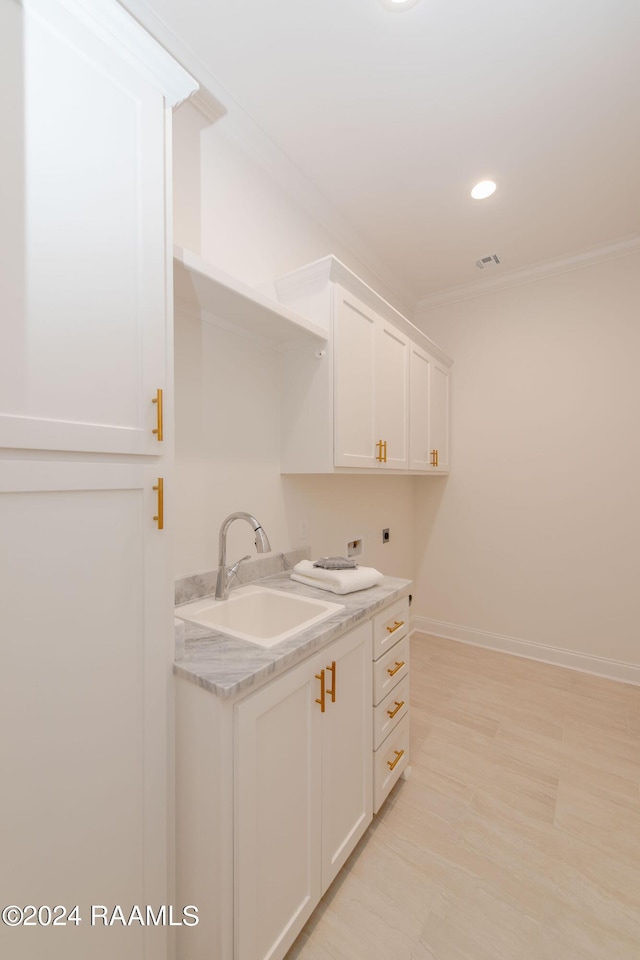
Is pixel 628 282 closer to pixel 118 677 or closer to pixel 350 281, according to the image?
pixel 350 281

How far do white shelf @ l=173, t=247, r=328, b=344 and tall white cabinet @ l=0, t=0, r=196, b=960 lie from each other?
0.24 meters

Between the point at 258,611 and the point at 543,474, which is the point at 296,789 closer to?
the point at 258,611

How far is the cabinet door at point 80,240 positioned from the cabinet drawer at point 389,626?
104 cm

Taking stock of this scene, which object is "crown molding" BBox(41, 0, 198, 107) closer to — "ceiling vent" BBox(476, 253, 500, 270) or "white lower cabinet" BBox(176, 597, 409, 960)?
"white lower cabinet" BBox(176, 597, 409, 960)

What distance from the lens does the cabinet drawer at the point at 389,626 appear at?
1489 mm

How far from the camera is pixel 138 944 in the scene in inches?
35.9

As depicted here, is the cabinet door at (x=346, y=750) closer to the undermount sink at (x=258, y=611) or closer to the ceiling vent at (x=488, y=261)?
the undermount sink at (x=258, y=611)

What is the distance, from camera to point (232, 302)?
145 cm

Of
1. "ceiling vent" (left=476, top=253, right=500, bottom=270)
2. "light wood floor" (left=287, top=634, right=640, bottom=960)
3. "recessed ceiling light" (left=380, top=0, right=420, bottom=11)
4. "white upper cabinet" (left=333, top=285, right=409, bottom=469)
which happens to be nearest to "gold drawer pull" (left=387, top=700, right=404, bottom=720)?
"light wood floor" (left=287, top=634, right=640, bottom=960)

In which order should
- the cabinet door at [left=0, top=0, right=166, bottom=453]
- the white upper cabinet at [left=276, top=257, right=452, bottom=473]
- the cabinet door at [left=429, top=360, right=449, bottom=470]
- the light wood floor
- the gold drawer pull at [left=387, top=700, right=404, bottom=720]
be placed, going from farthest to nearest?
the cabinet door at [left=429, top=360, right=449, bottom=470]
the white upper cabinet at [left=276, top=257, right=452, bottom=473]
the gold drawer pull at [left=387, top=700, right=404, bottom=720]
the light wood floor
the cabinet door at [left=0, top=0, right=166, bottom=453]

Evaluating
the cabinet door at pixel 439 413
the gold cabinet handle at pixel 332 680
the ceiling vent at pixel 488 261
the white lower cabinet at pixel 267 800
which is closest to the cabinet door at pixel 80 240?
the white lower cabinet at pixel 267 800

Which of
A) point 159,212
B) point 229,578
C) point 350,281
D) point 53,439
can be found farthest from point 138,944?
point 350,281

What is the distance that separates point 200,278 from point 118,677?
1.12 meters

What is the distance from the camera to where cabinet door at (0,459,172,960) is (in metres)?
0.73
